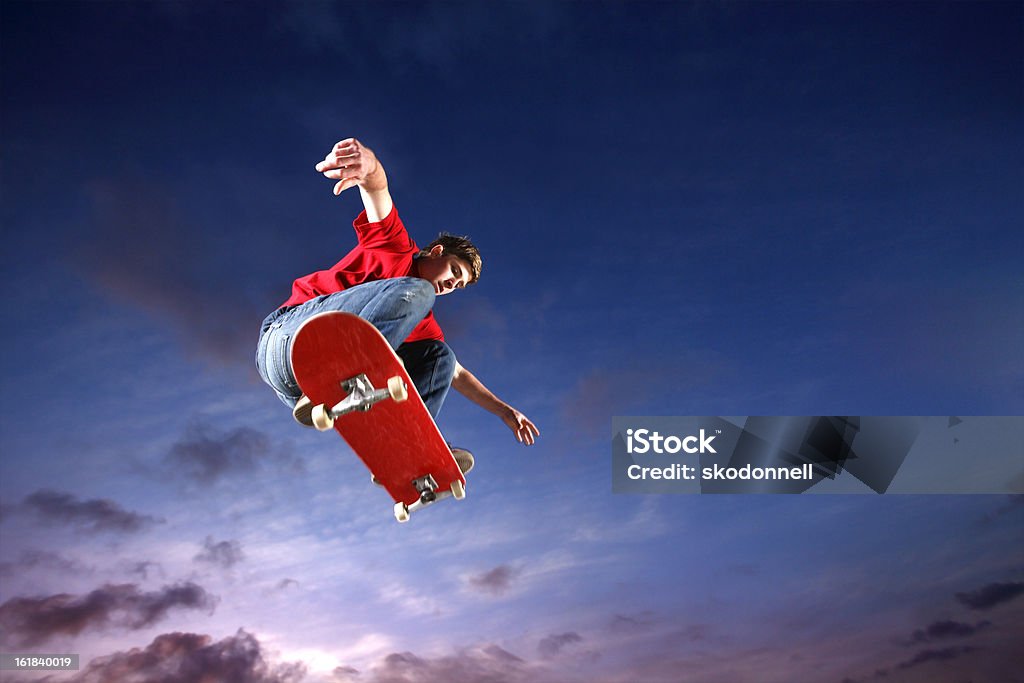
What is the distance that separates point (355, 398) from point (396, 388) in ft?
1.10

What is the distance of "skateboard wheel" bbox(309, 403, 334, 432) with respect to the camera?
6035 millimetres

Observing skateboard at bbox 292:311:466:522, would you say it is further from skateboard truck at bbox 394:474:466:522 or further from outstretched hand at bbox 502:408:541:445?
outstretched hand at bbox 502:408:541:445

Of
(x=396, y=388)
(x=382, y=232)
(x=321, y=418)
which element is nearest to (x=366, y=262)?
(x=382, y=232)

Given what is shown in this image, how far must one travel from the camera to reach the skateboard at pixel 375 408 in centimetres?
580

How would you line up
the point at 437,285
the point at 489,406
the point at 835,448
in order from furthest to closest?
the point at 835,448, the point at 489,406, the point at 437,285

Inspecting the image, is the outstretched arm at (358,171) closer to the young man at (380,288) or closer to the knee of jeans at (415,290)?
the young man at (380,288)

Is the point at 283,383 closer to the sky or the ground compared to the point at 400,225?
→ closer to the ground

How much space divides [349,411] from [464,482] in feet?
5.19

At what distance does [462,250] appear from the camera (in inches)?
280

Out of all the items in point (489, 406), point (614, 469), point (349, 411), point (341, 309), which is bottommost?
point (349, 411)

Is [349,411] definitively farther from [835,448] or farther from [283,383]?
[835,448]

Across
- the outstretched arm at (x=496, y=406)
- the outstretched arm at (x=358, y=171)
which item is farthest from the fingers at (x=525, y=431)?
the outstretched arm at (x=358, y=171)

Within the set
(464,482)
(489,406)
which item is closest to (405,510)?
(464,482)

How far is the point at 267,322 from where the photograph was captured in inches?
249
